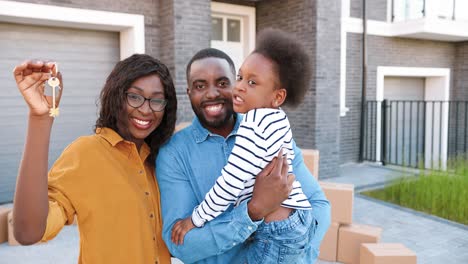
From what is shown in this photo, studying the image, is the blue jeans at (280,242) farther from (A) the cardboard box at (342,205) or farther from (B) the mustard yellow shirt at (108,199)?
(A) the cardboard box at (342,205)

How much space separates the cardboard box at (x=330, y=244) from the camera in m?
4.59

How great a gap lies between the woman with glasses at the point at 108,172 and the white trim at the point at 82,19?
4.87 metres

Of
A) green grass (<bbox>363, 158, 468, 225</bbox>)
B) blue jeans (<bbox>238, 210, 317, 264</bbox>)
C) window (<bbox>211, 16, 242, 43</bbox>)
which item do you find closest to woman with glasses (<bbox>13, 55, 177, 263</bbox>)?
blue jeans (<bbox>238, 210, 317, 264</bbox>)

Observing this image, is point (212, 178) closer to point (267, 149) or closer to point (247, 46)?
point (267, 149)

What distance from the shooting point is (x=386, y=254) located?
386 centimetres

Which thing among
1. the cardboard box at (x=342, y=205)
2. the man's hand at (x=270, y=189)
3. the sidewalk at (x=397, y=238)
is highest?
the man's hand at (x=270, y=189)

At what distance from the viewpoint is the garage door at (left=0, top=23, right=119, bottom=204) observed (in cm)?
628

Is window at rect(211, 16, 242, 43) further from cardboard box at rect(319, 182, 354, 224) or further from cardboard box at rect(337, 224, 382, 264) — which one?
cardboard box at rect(337, 224, 382, 264)

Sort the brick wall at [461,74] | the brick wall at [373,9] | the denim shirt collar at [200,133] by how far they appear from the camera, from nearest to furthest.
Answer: the denim shirt collar at [200,133] → the brick wall at [373,9] → the brick wall at [461,74]

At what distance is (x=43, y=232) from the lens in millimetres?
1429

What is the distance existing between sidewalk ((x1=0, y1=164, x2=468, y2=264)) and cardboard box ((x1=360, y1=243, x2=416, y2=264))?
2.14ft

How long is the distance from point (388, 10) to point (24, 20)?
8388 millimetres

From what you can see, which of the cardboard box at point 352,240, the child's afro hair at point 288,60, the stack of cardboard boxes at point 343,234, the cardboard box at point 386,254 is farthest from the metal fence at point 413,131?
the child's afro hair at point 288,60

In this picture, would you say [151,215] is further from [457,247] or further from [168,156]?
[457,247]
